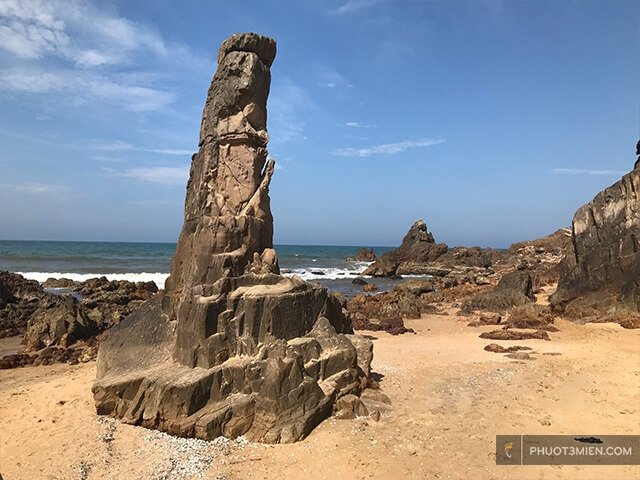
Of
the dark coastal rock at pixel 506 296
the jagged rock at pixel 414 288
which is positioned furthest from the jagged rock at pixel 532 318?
the jagged rock at pixel 414 288

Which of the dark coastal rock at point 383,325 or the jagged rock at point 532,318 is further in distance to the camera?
→ the dark coastal rock at point 383,325

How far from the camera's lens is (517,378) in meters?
10.2

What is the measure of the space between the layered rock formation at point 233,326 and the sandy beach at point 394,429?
460 mm

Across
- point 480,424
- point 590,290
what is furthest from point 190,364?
point 590,290

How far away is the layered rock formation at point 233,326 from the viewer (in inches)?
285

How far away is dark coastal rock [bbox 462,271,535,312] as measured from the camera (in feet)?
67.8

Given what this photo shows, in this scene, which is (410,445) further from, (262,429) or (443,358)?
(443,358)

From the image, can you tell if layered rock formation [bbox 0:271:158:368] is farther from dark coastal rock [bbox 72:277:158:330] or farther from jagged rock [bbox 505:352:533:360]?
jagged rock [bbox 505:352:533:360]

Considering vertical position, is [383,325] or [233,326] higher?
[233,326]

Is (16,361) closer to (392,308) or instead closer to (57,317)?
(57,317)

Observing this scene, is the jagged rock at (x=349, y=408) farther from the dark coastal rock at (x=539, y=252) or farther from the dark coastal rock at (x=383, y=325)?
the dark coastal rock at (x=539, y=252)

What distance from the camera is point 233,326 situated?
8227 mm

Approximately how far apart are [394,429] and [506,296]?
15684mm

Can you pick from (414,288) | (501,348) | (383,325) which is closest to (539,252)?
(414,288)
